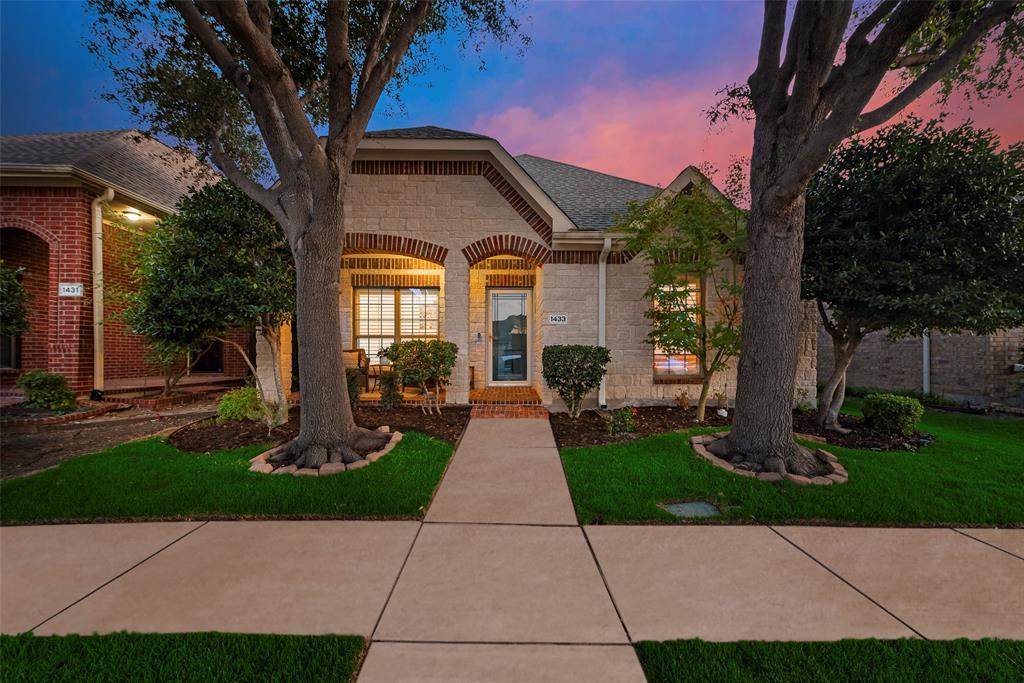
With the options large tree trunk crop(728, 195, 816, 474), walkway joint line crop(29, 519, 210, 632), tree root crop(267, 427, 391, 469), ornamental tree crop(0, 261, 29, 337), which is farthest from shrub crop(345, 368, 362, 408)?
large tree trunk crop(728, 195, 816, 474)

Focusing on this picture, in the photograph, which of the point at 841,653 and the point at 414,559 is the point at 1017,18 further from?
the point at 414,559

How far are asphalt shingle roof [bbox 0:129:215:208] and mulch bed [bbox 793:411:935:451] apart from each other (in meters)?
11.2

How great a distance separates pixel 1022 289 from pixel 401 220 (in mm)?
9641

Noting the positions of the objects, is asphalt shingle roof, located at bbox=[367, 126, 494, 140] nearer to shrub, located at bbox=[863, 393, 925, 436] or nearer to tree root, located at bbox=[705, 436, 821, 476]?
tree root, located at bbox=[705, 436, 821, 476]

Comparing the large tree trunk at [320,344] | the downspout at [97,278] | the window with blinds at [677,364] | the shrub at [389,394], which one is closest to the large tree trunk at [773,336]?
the window with blinds at [677,364]

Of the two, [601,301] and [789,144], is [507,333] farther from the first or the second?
[789,144]

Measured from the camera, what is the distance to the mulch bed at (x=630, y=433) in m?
5.87

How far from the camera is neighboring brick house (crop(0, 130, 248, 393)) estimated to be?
306 inches

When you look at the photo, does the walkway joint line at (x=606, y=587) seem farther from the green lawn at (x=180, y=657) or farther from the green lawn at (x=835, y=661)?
the green lawn at (x=180, y=657)

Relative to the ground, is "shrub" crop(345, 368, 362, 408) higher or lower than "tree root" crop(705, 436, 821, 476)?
higher

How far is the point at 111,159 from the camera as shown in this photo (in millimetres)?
9406

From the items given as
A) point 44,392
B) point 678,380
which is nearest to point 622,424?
point 678,380

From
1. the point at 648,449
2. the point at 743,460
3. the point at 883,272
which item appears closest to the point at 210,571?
the point at 648,449

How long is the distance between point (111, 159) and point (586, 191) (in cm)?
1128
